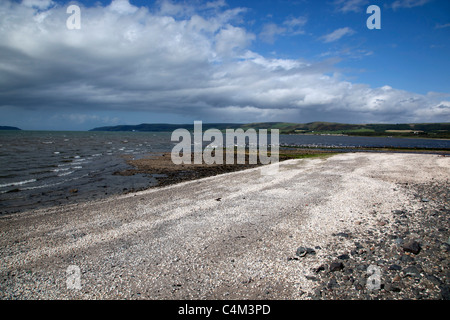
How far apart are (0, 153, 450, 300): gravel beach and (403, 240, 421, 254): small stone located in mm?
44

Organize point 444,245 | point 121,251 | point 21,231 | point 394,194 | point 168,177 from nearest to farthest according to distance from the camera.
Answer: point 444,245 → point 121,251 → point 21,231 → point 394,194 → point 168,177

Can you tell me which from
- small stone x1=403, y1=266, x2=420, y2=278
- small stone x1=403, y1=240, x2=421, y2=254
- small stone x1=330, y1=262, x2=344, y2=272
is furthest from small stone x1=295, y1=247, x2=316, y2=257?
small stone x1=403, y1=240, x2=421, y2=254

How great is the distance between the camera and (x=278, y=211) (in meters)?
12.6

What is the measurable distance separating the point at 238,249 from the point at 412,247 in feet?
18.5

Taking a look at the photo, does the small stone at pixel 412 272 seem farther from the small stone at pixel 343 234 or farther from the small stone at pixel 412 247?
the small stone at pixel 343 234

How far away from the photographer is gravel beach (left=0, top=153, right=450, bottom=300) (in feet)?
21.2

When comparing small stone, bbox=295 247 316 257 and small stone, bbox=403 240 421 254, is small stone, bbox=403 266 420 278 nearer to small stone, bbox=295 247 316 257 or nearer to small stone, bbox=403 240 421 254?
small stone, bbox=403 240 421 254

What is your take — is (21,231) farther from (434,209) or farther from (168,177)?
(434,209)

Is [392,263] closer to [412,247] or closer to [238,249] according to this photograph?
[412,247]

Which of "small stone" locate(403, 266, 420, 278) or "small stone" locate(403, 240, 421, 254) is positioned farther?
"small stone" locate(403, 240, 421, 254)
